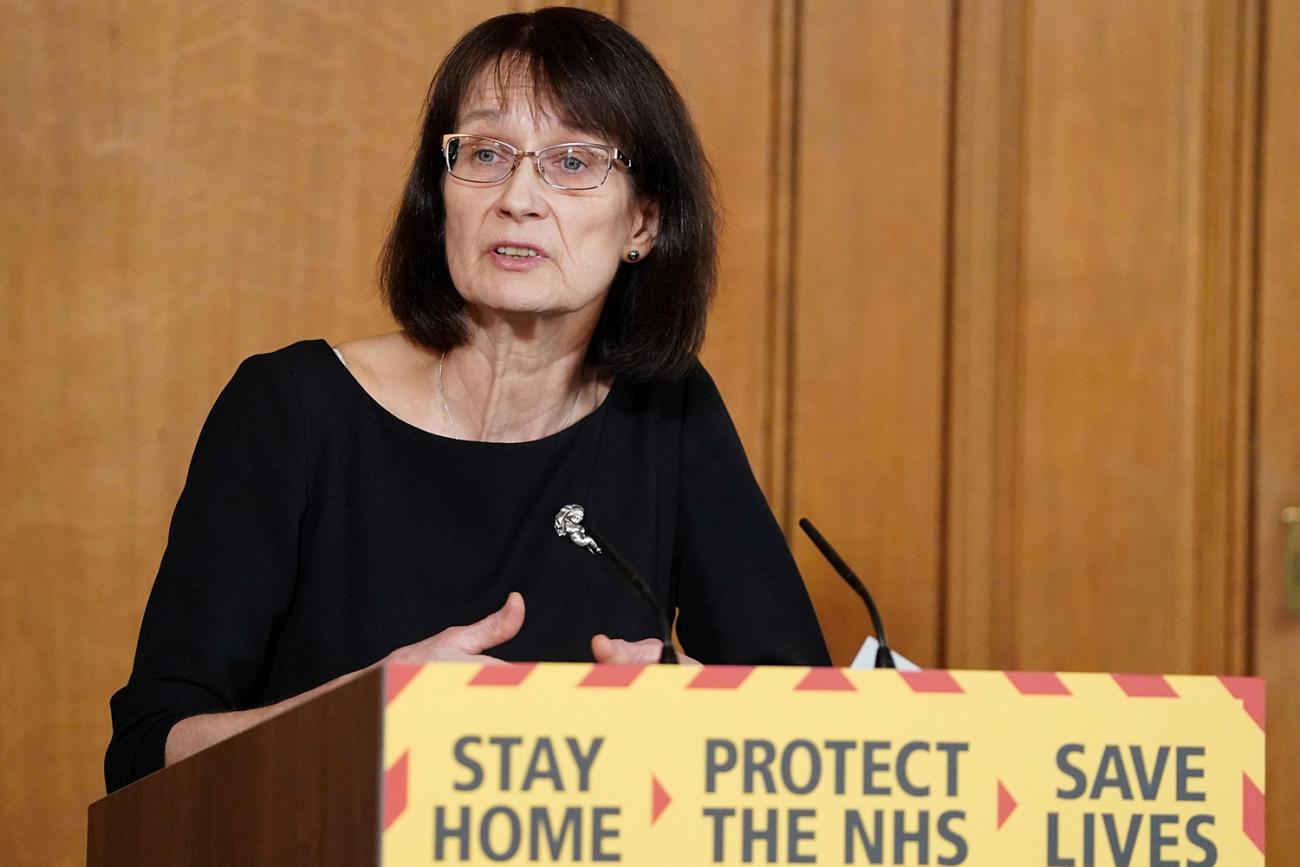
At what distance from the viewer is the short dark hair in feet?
5.08

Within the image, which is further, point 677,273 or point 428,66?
point 428,66

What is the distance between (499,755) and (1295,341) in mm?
1961

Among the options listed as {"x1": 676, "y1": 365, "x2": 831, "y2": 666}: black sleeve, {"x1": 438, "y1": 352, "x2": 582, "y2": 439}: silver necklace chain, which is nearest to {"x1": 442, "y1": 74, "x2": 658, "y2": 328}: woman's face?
{"x1": 438, "y1": 352, "x2": 582, "y2": 439}: silver necklace chain

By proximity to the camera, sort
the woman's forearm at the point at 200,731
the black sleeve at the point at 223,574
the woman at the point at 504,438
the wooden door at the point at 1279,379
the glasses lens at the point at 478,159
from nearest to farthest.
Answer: the woman's forearm at the point at 200,731, the black sleeve at the point at 223,574, the woman at the point at 504,438, the glasses lens at the point at 478,159, the wooden door at the point at 1279,379

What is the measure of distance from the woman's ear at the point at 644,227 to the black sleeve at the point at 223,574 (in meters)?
0.40

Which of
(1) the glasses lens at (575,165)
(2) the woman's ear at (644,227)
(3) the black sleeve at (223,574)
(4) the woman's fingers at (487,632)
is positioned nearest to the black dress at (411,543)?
(3) the black sleeve at (223,574)

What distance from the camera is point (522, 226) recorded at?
1.52 m

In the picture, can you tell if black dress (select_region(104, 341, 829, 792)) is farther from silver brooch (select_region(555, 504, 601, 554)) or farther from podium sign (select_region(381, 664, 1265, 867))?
podium sign (select_region(381, 664, 1265, 867))

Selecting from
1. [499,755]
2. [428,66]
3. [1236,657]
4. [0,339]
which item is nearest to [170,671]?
[499,755]

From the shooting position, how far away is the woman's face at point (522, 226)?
152cm

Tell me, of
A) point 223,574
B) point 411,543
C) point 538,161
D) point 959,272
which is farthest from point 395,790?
point 959,272

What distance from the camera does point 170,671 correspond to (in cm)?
130

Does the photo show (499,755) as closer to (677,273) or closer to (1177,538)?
(677,273)

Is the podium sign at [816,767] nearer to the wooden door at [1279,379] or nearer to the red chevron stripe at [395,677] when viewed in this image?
the red chevron stripe at [395,677]
